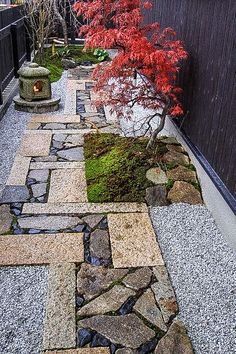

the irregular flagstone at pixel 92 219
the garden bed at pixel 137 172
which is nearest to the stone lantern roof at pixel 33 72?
the garden bed at pixel 137 172

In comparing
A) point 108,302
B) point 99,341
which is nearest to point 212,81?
point 108,302

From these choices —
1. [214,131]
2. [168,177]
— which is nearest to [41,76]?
[168,177]

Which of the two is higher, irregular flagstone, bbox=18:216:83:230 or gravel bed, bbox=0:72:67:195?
irregular flagstone, bbox=18:216:83:230

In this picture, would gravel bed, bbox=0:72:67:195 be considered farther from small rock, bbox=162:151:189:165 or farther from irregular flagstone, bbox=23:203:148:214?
small rock, bbox=162:151:189:165

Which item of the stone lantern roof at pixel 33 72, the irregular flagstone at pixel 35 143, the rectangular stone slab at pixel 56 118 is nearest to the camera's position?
the irregular flagstone at pixel 35 143

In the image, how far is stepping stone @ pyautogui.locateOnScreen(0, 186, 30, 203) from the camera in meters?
3.17

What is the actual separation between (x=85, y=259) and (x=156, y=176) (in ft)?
3.98

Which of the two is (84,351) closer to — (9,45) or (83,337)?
(83,337)

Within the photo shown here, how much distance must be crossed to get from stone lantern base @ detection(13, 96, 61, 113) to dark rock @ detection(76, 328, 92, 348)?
13.5ft

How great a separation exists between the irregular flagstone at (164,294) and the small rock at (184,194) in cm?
90

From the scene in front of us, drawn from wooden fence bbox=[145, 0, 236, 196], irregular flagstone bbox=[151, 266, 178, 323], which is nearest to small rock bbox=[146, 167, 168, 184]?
wooden fence bbox=[145, 0, 236, 196]

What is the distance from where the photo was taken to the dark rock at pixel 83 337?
1.88 metres

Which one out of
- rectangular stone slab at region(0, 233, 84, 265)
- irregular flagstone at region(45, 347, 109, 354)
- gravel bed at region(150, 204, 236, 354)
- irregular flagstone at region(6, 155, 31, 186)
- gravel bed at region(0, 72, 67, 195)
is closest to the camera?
irregular flagstone at region(45, 347, 109, 354)

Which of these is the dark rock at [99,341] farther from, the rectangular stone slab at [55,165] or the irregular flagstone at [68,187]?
the rectangular stone slab at [55,165]
